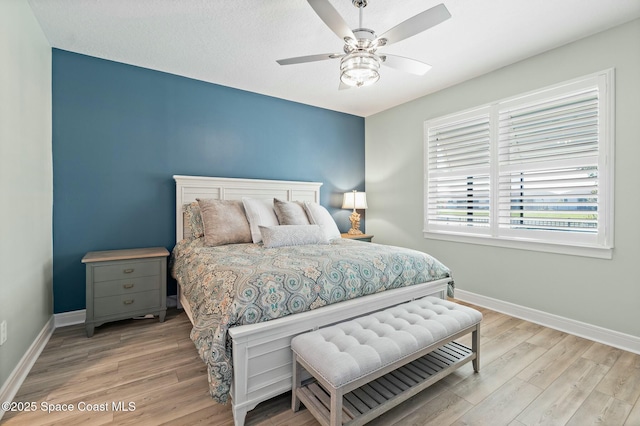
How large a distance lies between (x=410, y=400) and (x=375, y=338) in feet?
1.70

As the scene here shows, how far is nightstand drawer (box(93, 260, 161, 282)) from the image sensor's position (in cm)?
250

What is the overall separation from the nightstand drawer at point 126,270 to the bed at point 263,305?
248mm

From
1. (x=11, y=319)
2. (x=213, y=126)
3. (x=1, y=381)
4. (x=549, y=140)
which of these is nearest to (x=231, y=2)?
(x=213, y=126)

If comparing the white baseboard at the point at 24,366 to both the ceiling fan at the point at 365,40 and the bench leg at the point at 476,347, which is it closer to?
the ceiling fan at the point at 365,40

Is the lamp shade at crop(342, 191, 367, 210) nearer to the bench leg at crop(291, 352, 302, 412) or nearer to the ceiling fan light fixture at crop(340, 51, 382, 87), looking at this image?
Answer: the ceiling fan light fixture at crop(340, 51, 382, 87)

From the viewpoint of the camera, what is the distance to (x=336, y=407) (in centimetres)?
130

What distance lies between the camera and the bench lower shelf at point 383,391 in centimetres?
144

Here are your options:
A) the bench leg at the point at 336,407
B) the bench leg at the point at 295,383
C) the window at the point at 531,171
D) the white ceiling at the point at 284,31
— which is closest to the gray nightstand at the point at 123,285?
the bench leg at the point at 295,383

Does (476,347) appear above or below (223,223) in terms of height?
below

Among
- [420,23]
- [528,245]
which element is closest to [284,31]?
[420,23]

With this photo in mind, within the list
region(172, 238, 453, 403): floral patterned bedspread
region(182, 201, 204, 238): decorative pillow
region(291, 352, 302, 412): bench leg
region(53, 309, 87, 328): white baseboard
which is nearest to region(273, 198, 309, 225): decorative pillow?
region(172, 238, 453, 403): floral patterned bedspread

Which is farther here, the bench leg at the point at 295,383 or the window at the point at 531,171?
the window at the point at 531,171

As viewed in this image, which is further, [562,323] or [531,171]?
[531,171]

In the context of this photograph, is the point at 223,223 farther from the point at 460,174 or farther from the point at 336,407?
the point at 460,174
